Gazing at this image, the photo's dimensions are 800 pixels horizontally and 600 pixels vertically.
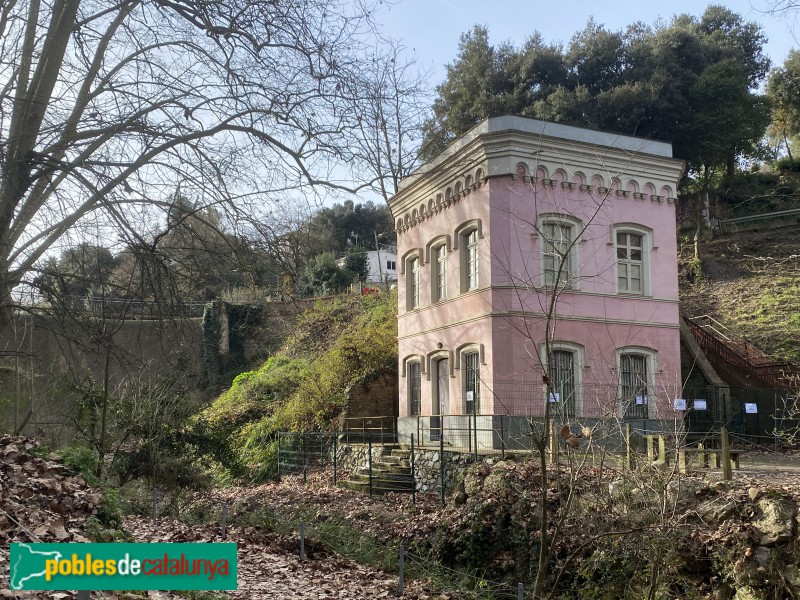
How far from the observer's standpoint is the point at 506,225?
1880 centimetres

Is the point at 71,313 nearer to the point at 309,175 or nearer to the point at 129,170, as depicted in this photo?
the point at 129,170

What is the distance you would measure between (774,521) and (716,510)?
79 cm

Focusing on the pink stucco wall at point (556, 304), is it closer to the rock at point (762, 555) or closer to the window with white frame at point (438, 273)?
the window with white frame at point (438, 273)

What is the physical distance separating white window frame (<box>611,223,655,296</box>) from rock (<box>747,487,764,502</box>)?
9.63m

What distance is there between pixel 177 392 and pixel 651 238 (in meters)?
13.0

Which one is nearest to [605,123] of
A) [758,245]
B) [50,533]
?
[758,245]

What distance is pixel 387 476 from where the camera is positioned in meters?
18.2

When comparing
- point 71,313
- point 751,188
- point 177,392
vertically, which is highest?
point 751,188

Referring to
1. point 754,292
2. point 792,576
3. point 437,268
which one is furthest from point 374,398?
point 754,292

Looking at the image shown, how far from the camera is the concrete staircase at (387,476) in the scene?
1770 cm

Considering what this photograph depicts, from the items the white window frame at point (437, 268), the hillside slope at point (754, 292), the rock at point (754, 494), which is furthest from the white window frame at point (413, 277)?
the rock at point (754, 494)

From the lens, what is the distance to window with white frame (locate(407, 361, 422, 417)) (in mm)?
22656

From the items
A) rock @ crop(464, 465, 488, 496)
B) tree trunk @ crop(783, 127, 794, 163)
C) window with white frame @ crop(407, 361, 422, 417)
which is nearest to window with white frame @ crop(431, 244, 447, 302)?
window with white frame @ crop(407, 361, 422, 417)

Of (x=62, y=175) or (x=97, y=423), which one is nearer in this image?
(x=62, y=175)
